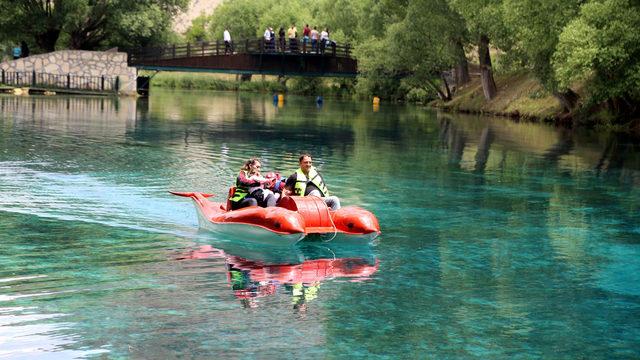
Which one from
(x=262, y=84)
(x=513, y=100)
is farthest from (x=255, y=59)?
(x=262, y=84)

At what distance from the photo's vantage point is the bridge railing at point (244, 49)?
72062mm

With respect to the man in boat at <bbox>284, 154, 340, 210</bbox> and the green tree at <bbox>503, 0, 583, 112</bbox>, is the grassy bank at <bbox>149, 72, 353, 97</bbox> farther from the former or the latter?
the man in boat at <bbox>284, 154, 340, 210</bbox>

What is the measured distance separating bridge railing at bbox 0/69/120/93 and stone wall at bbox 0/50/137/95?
328 mm

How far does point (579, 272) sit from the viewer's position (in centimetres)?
1498

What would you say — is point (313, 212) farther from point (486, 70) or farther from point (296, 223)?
point (486, 70)

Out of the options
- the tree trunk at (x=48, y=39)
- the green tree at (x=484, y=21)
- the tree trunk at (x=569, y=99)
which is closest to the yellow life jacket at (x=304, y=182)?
the green tree at (x=484, y=21)

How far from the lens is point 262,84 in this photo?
11756cm

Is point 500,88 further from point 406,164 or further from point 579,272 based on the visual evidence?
point 579,272

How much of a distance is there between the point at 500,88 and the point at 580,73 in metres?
29.9

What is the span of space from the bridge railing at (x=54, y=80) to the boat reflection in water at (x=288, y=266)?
5568cm

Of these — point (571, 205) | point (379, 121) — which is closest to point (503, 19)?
point (379, 121)

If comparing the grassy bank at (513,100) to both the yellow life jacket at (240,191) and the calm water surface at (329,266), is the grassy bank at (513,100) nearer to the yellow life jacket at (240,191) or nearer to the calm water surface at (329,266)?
the calm water surface at (329,266)

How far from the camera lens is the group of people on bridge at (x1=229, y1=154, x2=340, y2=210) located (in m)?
16.8

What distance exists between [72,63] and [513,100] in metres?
30.9
